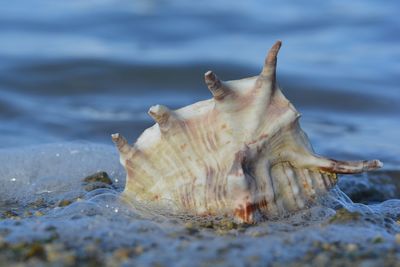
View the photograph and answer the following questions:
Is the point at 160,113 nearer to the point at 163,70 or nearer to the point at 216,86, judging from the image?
the point at 216,86

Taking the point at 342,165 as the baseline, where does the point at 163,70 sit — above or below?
above

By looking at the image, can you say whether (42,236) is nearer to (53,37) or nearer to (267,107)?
(267,107)

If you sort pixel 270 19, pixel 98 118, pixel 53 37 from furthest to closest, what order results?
pixel 270 19 < pixel 53 37 < pixel 98 118

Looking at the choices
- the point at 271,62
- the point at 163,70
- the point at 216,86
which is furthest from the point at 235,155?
the point at 163,70

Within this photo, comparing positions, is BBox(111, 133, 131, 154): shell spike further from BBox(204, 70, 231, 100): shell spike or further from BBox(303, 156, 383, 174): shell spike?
BBox(303, 156, 383, 174): shell spike

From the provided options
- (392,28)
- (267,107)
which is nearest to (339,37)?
(392,28)

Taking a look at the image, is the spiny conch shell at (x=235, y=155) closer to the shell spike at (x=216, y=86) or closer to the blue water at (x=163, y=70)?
the shell spike at (x=216, y=86)
